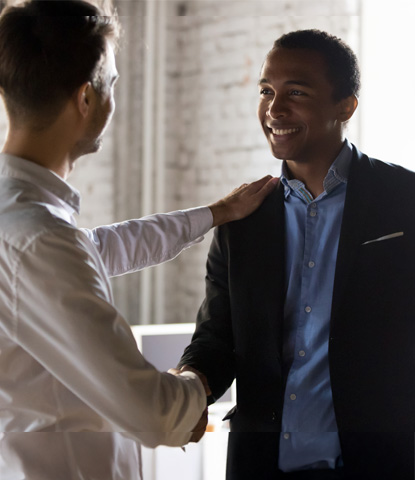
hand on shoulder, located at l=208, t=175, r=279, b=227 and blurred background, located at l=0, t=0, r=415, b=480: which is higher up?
blurred background, located at l=0, t=0, r=415, b=480

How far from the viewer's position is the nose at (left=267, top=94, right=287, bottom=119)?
1004 millimetres

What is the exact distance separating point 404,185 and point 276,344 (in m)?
0.28

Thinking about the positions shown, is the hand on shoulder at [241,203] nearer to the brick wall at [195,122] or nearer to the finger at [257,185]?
the finger at [257,185]

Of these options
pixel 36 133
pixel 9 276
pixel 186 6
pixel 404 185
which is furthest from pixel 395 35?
pixel 186 6

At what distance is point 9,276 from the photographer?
705mm

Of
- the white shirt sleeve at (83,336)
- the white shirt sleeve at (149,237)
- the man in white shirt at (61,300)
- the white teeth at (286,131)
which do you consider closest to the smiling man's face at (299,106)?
the white teeth at (286,131)

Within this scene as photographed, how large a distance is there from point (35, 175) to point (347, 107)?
47 cm

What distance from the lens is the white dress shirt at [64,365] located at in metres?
0.70

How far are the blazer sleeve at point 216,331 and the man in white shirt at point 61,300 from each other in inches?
7.2

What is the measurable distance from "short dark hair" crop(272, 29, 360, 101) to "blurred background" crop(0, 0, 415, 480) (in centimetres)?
9

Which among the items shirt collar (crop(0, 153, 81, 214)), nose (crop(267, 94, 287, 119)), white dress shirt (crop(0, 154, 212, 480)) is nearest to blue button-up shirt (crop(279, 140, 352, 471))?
nose (crop(267, 94, 287, 119))

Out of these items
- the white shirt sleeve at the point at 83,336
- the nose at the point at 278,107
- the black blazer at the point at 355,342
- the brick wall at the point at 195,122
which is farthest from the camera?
the brick wall at the point at 195,122

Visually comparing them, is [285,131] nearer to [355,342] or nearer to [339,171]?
[339,171]

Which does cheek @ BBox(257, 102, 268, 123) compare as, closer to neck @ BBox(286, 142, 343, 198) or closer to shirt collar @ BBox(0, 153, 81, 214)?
neck @ BBox(286, 142, 343, 198)
